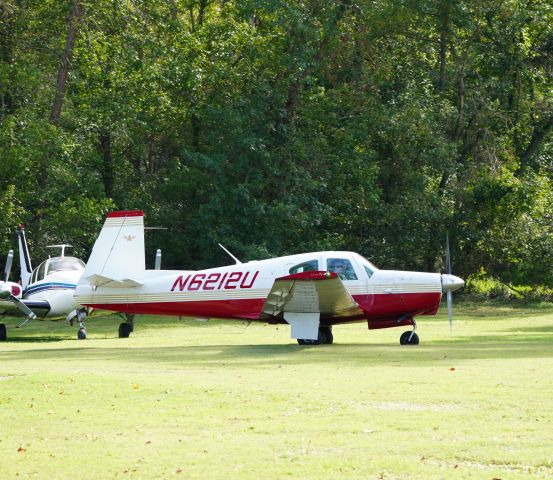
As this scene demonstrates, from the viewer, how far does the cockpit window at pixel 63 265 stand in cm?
2905

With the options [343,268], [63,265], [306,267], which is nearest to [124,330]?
[63,265]

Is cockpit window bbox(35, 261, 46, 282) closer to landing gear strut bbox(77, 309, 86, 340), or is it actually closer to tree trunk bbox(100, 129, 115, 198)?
landing gear strut bbox(77, 309, 86, 340)

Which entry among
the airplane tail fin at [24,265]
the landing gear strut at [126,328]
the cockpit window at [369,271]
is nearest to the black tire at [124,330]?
the landing gear strut at [126,328]

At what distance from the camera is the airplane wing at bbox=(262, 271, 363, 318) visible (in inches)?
872

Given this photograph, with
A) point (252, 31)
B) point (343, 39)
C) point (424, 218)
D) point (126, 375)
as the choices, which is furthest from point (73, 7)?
point (126, 375)

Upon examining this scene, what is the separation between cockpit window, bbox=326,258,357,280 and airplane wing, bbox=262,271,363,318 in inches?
27.8

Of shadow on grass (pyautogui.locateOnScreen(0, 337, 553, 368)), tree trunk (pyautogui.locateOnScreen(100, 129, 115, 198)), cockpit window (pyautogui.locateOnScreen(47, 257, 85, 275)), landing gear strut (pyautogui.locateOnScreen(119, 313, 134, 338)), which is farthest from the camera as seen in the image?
tree trunk (pyautogui.locateOnScreen(100, 129, 115, 198))

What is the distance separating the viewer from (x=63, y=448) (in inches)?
415

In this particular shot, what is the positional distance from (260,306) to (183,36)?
21517 mm

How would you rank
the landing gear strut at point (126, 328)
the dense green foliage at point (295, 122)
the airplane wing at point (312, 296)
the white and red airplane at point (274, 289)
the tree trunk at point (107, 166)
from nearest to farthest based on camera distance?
the airplane wing at point (312, 296) → the white and red airplane at point (274, 289) → the landing gear strut at point (126, 328) → the dense green foliage at point (295, 122) → the tree trunk at point (107, 166)

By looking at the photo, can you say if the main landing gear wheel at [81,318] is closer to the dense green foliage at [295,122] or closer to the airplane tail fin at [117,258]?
the airplane tail fin at [117,258]

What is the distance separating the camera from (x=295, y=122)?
44438 mm

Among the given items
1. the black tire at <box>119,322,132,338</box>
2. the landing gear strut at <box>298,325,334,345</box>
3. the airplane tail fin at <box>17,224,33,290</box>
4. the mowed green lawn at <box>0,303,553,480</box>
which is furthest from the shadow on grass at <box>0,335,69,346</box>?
the landing gear strut at <box>298,325,334,345</box>

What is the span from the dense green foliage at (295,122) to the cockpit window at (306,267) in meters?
17.0
